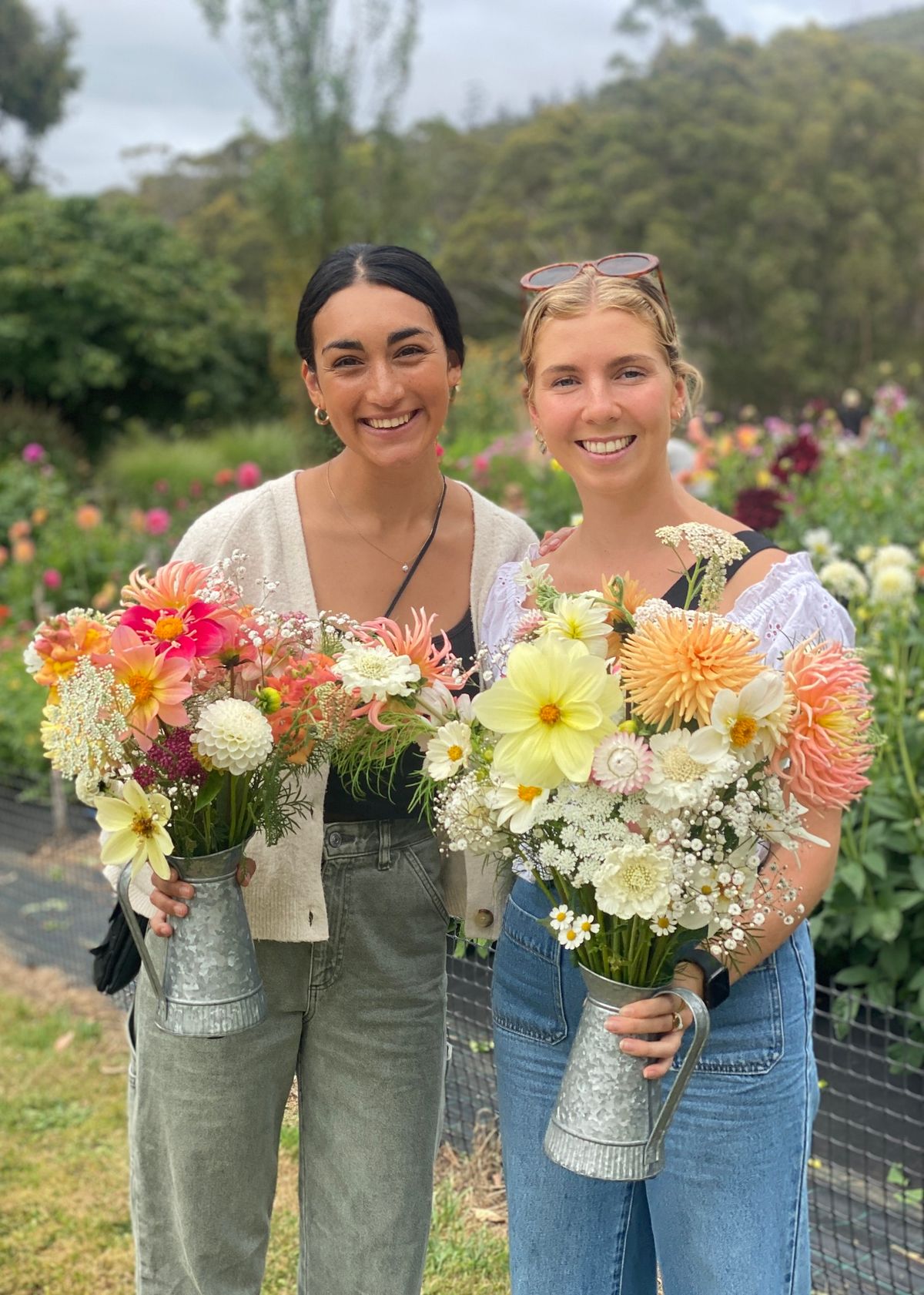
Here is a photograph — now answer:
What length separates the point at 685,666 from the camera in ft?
3.77

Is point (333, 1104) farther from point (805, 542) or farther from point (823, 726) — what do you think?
point (805, 542)

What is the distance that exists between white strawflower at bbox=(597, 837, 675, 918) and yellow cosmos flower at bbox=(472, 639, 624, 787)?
0.09m

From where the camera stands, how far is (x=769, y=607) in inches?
59.4

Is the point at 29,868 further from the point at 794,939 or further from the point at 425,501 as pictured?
the point at 794,939

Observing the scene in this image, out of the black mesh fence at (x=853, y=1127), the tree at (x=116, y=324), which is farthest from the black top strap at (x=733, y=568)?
the tree at (x=116, y=324)

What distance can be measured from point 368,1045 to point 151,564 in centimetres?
564

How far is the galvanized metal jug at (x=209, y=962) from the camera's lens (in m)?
1.50

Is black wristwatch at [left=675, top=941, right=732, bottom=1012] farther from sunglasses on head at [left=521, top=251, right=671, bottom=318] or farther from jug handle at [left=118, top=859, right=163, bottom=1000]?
Result: sunglasses on head at [left=521, top=251, right=671, bottom=318]

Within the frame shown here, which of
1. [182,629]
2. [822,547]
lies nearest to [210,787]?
[182,629]

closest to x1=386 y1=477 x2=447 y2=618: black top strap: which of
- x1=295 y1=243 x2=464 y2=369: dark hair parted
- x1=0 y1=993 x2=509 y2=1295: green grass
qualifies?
x1=295 y1=243 x2=464 y2=369: dark hair parted

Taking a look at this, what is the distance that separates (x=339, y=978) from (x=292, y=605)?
56cm

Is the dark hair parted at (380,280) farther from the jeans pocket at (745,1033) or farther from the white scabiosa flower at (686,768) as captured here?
the jeans pocket at (745,1033)

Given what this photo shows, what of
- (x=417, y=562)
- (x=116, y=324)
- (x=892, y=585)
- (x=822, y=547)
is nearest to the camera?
(x=417, y=562)

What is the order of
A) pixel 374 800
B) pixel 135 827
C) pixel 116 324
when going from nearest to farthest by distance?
pixel 135 827 < pixel 374 800 < pixel 116 324
